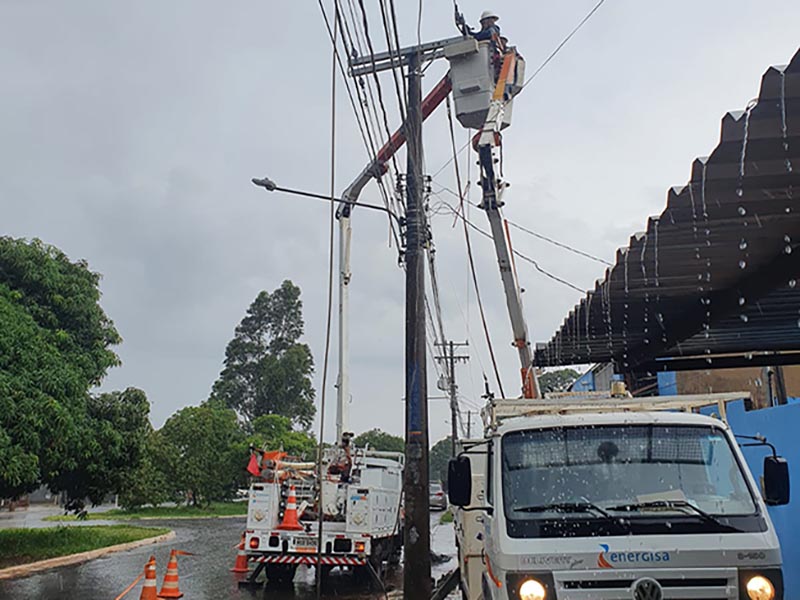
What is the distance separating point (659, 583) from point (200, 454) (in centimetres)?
4023

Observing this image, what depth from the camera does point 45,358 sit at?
1348 cm

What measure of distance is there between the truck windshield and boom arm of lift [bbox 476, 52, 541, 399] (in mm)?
5074

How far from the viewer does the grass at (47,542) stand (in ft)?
51.3

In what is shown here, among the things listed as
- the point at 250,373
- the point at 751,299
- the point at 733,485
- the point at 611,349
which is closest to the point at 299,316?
the point at 250,373

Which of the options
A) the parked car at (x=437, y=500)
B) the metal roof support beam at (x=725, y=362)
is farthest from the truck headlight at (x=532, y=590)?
the parked car at (x=437, y=500)

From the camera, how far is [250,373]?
59.7 m

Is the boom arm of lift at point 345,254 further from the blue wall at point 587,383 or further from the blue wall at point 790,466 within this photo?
the blue wall at point 587,383

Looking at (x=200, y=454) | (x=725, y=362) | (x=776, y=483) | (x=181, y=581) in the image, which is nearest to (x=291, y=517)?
(x=181, y=581)

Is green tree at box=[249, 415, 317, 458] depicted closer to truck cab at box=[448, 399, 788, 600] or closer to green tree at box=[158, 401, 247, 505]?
green tree at box=[158, 401, 247, 505]

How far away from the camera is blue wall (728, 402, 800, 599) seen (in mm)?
8430

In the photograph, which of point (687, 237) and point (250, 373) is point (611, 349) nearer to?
point (687, 237)

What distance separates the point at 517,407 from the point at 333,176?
2925mm

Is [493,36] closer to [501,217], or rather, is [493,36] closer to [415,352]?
[501,217]

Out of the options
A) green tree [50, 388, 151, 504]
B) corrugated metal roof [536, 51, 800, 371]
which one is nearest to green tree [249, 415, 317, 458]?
green tree [50, 388, 151, 504]
